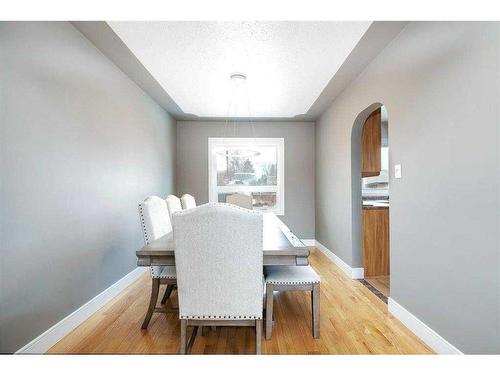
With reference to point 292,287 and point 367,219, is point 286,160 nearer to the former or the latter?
point 367,219

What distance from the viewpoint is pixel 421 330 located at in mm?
1866

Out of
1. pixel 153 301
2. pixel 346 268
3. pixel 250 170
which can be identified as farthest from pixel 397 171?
pixel 250 170

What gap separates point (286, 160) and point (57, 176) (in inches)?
153

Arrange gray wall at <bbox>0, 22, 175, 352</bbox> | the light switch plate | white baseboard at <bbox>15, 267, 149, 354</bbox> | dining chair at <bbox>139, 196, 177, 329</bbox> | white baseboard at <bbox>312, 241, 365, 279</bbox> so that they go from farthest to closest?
white baseboard at <bbox>312, 241, 365, 279</bbox> < the light switch plate < dining chair at <bbox>139, 196, 177, 329</bbox> < white baseboard at <bbox>15, 267, 149, 354</bbox> < gray wall at <bbox>0, 22, 175, 352</bbox>

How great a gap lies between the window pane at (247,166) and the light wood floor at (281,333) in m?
2.90

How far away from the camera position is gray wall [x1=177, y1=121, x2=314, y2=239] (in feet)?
16.5

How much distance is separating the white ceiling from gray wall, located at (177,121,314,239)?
138cm

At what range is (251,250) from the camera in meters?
1.45

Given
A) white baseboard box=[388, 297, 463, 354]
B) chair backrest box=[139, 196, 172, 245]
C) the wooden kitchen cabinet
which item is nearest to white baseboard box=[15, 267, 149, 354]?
chair backrest box=[139, 196, 172, 245]

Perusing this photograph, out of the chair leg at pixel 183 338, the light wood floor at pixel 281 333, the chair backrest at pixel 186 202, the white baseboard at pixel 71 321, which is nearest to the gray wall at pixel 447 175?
the light wood floor at pixel 281 333

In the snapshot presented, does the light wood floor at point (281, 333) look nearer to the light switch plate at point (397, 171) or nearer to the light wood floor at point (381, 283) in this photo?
the light wood floor at point (381, 283)

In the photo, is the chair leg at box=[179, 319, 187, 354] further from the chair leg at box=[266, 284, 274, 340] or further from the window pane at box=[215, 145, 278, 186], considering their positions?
the window pane at box=[215, 145, 278, 186]
